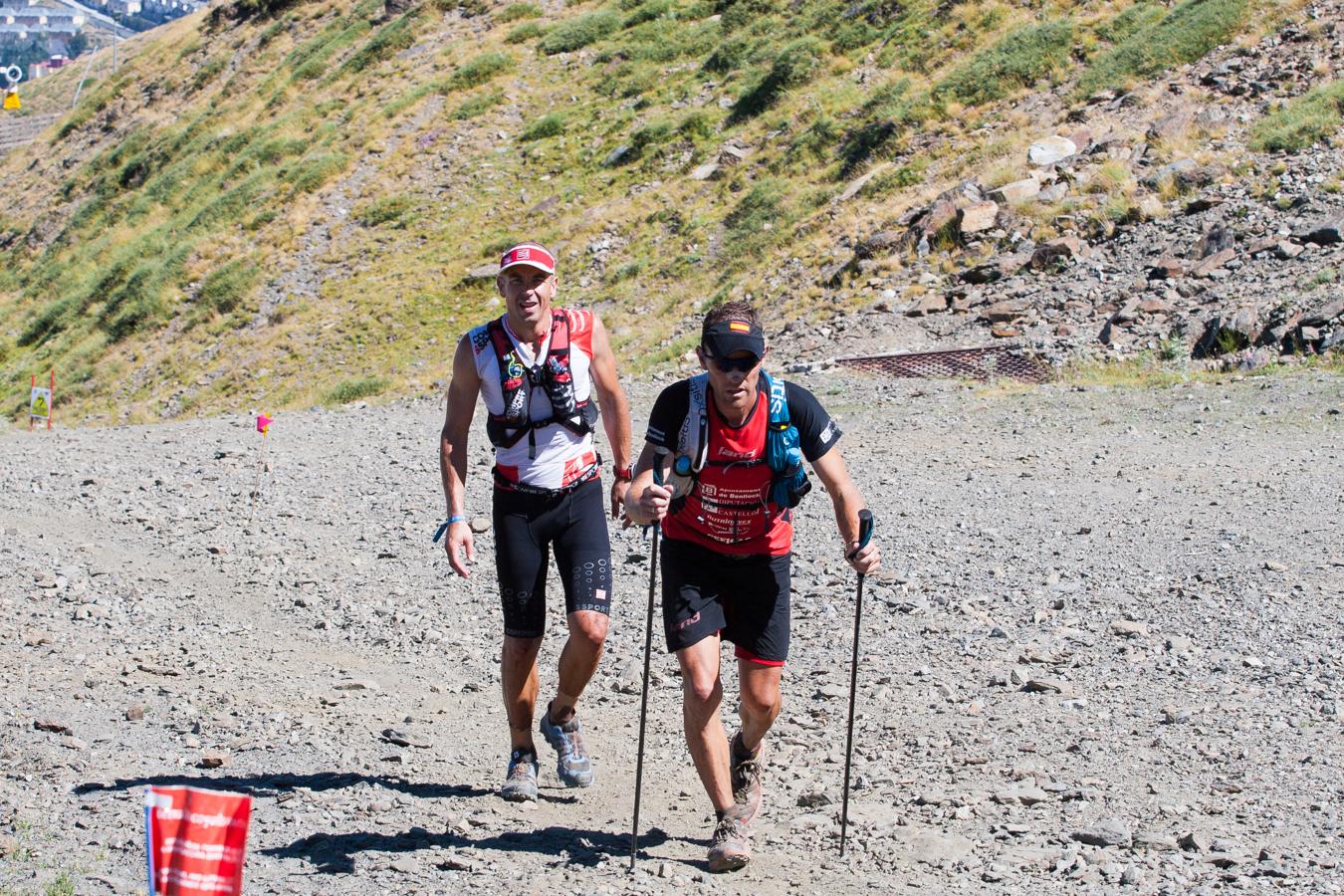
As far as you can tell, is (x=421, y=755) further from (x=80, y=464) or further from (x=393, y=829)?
(x=80, y=464)

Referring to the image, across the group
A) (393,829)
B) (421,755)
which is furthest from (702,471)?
(421,755)

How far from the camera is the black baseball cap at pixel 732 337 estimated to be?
4707 millimetres

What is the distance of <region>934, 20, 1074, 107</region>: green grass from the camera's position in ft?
82.4

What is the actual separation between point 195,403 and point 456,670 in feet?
67.8

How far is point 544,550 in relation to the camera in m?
5.58

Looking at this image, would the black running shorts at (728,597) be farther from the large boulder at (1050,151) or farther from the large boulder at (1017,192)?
the large boulder at (1050,151)

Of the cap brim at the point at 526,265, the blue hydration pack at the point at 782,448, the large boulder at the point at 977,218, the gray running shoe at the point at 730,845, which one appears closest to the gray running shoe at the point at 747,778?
the gray running shoe at the point at 730,845

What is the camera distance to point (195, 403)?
2686 cm

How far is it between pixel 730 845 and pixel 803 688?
218cm

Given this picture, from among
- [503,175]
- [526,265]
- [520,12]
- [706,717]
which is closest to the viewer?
[706,717]

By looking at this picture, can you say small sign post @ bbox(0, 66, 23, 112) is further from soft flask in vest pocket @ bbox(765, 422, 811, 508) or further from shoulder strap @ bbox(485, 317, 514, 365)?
soft flask in vest pocket @ bbox(765, 422, 811, 508)

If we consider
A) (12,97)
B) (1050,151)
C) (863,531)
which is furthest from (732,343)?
(12,97)

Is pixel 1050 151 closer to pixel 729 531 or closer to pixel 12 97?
pixel 729 531

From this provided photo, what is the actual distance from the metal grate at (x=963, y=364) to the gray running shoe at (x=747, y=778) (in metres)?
11.6
